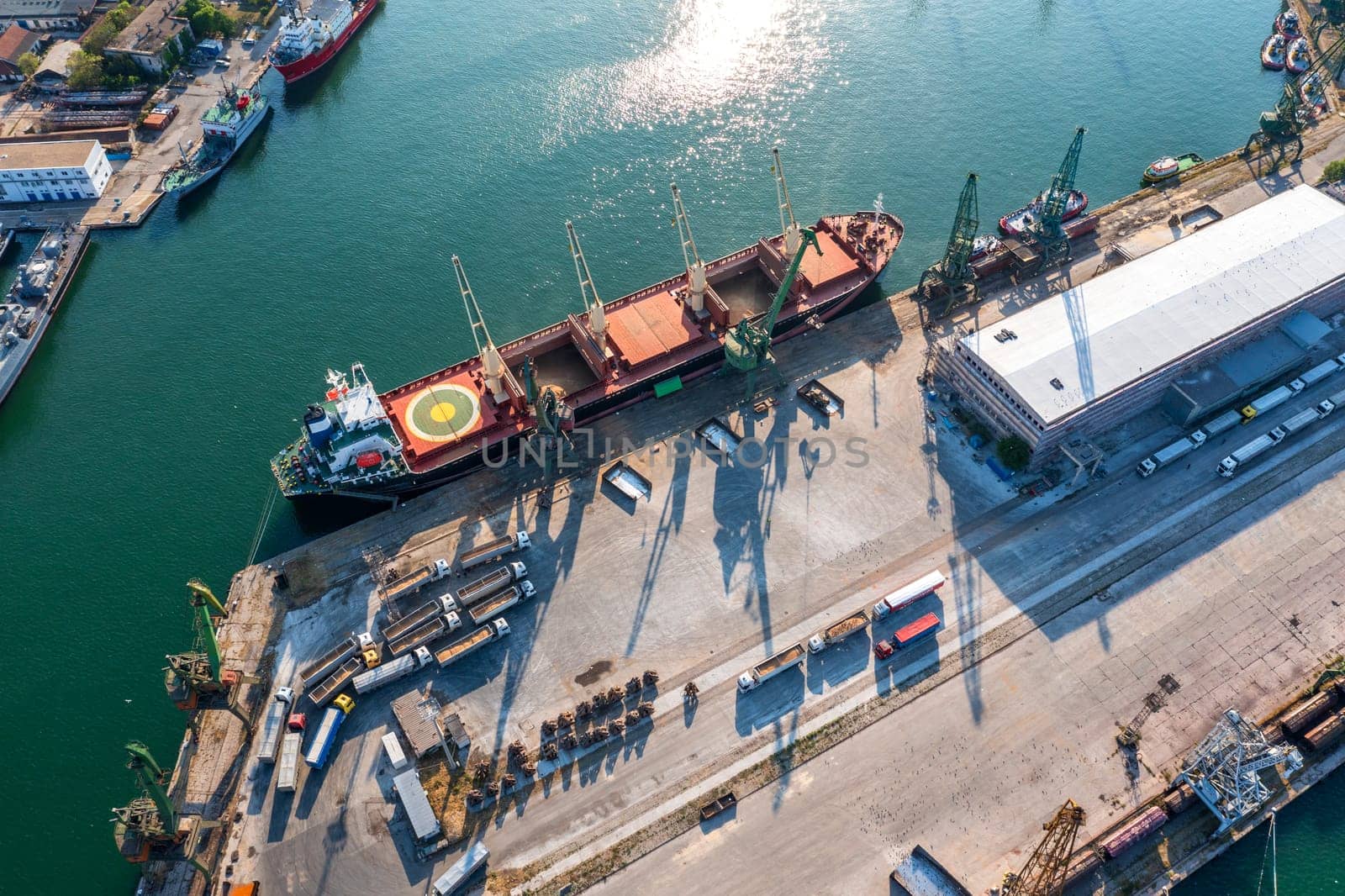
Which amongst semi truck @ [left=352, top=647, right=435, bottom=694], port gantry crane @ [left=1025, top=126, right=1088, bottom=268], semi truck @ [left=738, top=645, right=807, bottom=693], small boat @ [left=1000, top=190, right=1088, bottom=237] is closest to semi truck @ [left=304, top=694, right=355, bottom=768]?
semi truck @ [left=352, top=647, right=435, bottom=694]

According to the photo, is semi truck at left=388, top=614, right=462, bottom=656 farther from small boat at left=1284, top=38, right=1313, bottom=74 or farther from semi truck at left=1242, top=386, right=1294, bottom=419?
small boat at left=1284, top=38, right=1313, bottom=74

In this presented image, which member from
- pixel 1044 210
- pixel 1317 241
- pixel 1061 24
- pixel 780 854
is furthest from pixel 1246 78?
pixel 780 854

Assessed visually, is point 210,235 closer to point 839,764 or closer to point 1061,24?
point 839,764

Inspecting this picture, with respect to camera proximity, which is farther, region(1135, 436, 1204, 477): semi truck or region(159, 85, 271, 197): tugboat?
region(159, 85, 271, 197): tugboat

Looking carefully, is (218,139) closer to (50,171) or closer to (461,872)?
(50,171)

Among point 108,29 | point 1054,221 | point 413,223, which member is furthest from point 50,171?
point 1054,221
